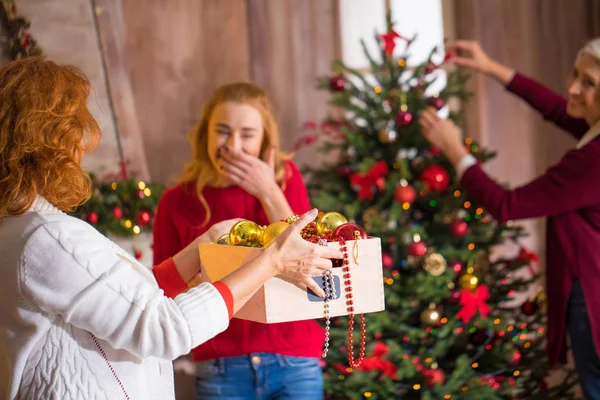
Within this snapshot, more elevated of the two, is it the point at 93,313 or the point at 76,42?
the point at 76,42

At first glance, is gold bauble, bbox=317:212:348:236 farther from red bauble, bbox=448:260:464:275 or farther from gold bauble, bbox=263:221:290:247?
red bauble, bbox=448:260:464:275

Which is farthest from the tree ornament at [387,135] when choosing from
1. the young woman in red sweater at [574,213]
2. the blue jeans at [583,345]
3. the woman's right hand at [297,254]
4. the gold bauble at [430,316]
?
the woman's right hand at [297,254]

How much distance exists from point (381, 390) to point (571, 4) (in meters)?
2.75

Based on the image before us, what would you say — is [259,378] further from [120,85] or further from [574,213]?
[120,85]

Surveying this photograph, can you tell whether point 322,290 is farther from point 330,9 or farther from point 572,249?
point 330,9

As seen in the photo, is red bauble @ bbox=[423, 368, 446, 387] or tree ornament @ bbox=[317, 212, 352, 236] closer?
tree ornament @ bbox=[317, 212, 352, 236]

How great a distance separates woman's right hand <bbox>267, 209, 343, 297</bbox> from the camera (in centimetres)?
153

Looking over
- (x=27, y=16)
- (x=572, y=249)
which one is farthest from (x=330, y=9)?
(x=572, y=249)

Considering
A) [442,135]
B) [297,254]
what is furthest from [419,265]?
[297,254]

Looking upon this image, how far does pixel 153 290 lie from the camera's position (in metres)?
1.38

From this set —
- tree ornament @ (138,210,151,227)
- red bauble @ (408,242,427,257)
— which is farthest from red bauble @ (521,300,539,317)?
tree ornament @ (138,210,151,227)

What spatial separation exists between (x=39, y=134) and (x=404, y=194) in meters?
→ 1.85

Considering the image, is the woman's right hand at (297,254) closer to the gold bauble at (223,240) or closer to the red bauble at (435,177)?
the gold bauble at (223,240)

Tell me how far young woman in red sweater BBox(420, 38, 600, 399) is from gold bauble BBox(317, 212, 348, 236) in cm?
114
